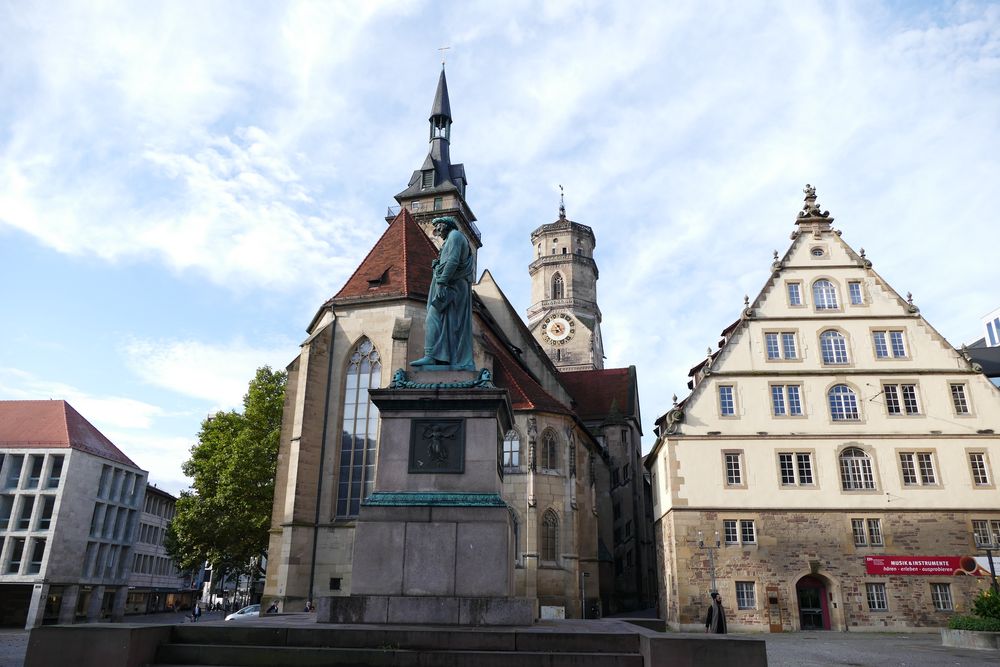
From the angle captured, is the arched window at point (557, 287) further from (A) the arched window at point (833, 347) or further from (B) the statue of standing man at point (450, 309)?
(B) the statue of standing man at point (450, 309)

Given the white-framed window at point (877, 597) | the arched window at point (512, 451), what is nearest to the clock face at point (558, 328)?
the arched window at point (512, 451)

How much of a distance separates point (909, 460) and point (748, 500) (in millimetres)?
6320

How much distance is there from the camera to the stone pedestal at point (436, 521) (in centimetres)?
867

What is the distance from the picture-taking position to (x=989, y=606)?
55.6 feet

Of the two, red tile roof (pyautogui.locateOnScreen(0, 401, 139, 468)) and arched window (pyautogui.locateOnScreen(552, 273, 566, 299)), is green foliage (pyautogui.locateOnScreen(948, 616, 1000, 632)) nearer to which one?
red tile roof (pyautogui.locateOnScreen(0, 401, 139, 468))

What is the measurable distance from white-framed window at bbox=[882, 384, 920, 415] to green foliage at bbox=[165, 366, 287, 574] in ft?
84.5

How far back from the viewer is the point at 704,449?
2723 cm

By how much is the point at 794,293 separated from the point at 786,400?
469 centimetres

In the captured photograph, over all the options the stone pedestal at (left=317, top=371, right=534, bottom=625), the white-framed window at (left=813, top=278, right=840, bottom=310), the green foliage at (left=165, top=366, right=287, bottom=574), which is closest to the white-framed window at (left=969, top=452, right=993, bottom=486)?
the white-framed window at (left=813, top=278, right=840, bottom=310)

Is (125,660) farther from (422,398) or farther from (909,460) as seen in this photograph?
(909,460)

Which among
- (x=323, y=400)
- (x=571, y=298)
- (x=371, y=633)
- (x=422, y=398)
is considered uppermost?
(x=571, y=298)

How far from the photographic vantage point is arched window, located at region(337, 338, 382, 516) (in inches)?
1013

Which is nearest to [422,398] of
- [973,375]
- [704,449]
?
[704,449]

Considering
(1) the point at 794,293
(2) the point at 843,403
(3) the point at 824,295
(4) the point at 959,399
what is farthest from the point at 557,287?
(4) the point at 959,399
